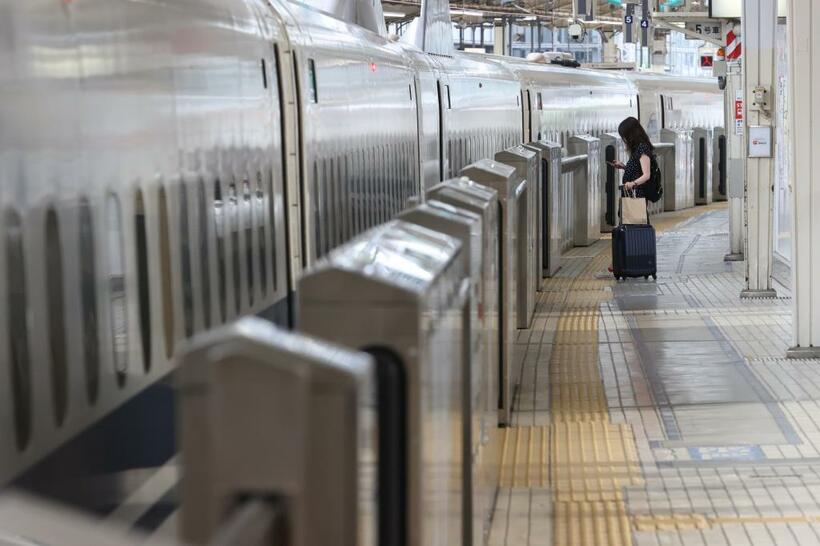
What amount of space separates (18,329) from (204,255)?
215 cm

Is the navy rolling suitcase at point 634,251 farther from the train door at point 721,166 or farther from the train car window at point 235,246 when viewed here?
the train door at point 721,166

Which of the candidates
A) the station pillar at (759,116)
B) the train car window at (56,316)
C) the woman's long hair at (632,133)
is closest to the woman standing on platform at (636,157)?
the woman's long hair at (632,133)

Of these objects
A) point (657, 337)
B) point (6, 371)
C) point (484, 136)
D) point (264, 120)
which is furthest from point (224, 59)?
point (484, 136)

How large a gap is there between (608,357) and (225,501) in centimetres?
841

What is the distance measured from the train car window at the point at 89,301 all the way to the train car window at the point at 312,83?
404cm

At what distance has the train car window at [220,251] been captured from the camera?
18.0 feet

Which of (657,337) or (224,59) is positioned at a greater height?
(224,59)

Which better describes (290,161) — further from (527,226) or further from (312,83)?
(527,226)

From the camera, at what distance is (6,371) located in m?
3.03

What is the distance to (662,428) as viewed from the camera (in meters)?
7.90

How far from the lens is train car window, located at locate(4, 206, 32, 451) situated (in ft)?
10.1

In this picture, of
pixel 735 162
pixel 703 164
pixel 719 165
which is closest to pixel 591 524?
pixel 735 162

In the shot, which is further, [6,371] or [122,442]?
[122,442]

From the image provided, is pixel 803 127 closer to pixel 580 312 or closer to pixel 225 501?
pixel 580 312
